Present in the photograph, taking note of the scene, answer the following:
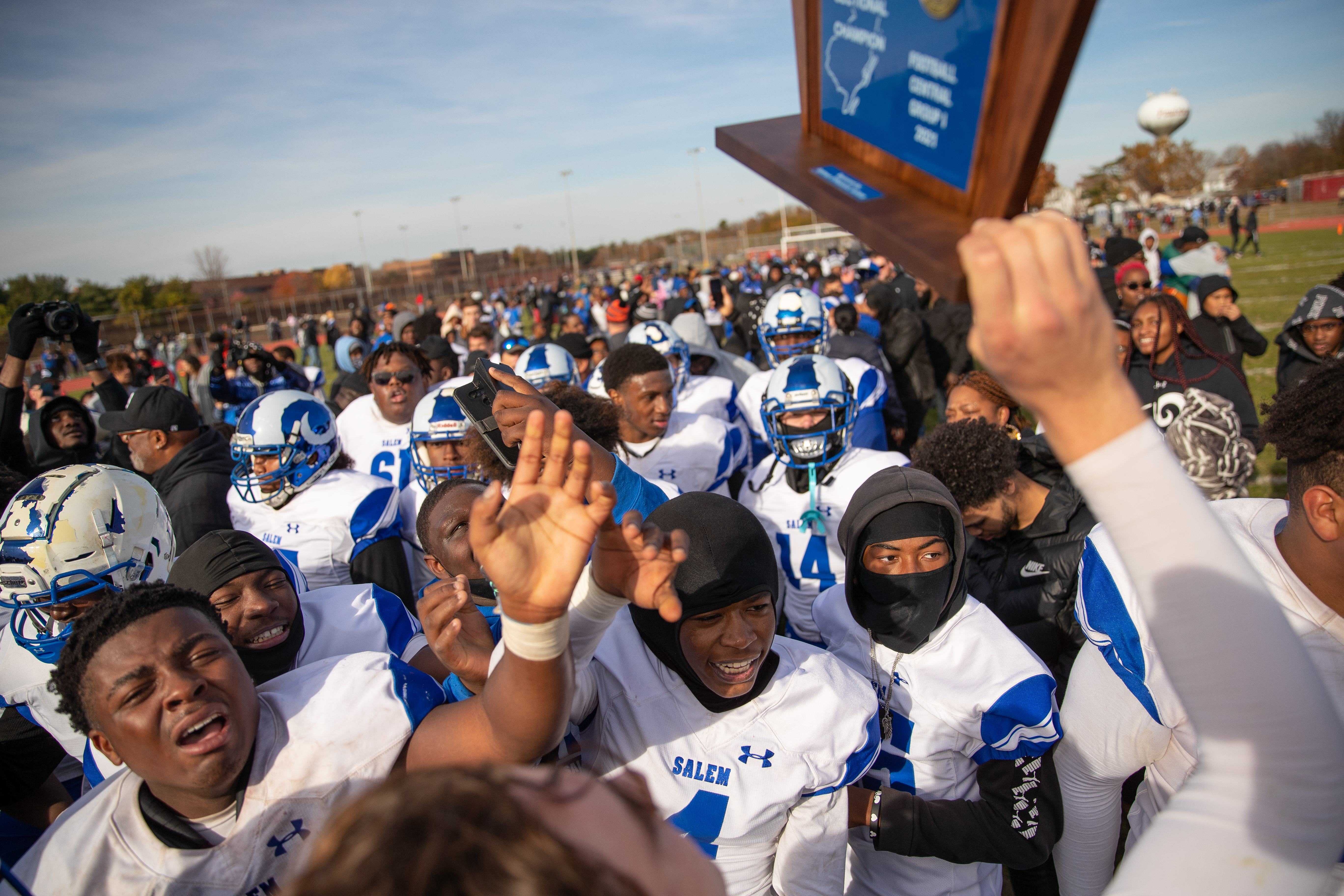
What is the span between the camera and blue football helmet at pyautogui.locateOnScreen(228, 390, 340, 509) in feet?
12.9

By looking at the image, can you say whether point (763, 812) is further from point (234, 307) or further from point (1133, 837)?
point (234, 307)

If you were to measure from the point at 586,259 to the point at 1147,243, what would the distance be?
234 ft

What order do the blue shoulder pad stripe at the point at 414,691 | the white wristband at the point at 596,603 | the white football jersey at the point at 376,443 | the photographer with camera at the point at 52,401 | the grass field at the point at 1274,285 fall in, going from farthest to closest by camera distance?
the grass field at the point at 1274,285 < the white football jersey at the point at 376,443 < the photographer with camera at the point at 52,401 < the blue shoulder pad stripe at the point at 414,691 < the white wristband at the point at 596,603

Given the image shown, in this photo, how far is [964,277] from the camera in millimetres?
932

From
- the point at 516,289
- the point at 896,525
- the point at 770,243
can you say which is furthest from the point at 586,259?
the point at 896,525

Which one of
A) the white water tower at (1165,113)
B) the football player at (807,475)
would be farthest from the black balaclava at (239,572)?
the white water tower at (1165,113)

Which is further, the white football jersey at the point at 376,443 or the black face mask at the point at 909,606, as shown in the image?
the white football jersey at the point at 376,443

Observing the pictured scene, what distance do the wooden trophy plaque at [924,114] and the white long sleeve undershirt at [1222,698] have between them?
343 millimetres

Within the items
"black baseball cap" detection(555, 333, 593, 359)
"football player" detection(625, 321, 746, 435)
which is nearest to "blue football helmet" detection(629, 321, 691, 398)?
"football player" detection(625, 321, 746, 435)

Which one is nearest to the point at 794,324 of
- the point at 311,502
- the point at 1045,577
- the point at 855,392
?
the point at 855,392

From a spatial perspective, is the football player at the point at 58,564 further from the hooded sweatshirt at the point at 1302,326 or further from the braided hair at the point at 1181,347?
the hooded sweatshirt at the point at 1302,326

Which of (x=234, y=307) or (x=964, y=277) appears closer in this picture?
(x=964, y=277)

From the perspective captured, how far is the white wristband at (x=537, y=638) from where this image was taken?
1.38 metres

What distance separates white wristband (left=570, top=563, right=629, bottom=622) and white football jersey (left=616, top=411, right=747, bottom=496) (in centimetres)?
307
